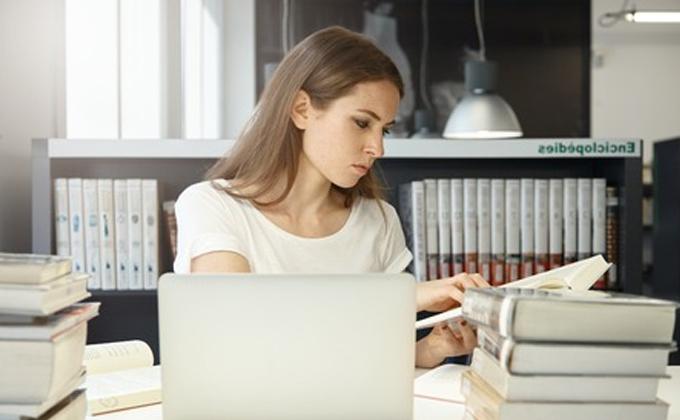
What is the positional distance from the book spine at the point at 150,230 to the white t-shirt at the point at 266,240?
0.61 m

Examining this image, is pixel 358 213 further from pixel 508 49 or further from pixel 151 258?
pixel 508 49

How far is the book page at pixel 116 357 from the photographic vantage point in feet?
4.68

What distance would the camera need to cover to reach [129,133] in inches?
135

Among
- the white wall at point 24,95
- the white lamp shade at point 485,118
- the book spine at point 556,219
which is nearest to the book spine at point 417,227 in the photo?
the book spine at point 556,219

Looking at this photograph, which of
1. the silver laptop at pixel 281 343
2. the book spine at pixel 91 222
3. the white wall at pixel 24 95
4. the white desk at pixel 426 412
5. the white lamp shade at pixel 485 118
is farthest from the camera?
the white lamp shade at pixel 485 118

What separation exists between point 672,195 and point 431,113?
1.57m

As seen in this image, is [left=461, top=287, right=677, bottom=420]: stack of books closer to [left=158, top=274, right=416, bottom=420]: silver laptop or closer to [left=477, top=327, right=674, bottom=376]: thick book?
[left=477, top=327, right=674, bottom=376]: thick book

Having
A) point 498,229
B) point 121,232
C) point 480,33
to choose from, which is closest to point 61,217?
point 121,232

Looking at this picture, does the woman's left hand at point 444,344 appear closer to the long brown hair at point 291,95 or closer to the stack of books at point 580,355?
the long brown hair at point 291,95

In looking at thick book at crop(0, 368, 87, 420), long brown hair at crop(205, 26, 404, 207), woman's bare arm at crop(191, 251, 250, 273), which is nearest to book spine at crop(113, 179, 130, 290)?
long brown hair at crop(205, 26, 404, 207)

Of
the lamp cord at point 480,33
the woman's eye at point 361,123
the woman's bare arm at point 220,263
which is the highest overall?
the lamp cord at point 480,33

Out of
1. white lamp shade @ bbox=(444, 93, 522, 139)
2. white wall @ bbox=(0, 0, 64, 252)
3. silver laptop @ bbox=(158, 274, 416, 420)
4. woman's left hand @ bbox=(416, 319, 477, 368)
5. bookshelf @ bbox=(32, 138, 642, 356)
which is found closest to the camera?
silver laptop @ bbox=(158, 274, 416, 420)

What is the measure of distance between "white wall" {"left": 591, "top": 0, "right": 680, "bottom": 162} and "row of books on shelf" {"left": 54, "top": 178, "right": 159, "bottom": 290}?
661 cm

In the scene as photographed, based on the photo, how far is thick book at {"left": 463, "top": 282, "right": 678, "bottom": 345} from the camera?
850 mm
